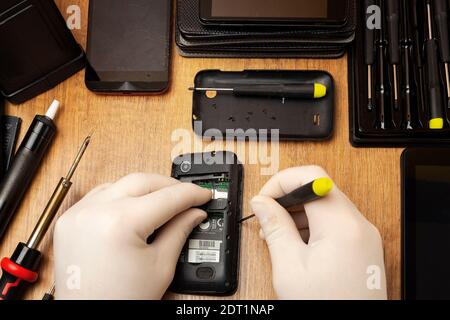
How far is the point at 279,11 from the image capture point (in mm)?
728

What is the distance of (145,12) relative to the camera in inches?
31.0

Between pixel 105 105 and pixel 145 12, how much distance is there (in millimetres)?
153

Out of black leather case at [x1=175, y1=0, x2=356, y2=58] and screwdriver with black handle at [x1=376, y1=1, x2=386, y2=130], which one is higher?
black leather case at [x1=175, y1=0, x2=356, y2=58]

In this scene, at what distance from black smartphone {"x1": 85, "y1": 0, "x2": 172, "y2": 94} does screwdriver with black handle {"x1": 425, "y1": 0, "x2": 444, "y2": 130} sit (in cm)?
38

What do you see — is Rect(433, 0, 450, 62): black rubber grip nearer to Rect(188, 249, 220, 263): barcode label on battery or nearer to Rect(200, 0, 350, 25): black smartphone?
Rect(200, 0, 350, 25): black smartphone

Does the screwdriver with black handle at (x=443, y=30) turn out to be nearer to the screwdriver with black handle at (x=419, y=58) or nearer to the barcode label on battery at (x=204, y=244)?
the screwdriver with black handle at (x=419, y=58)

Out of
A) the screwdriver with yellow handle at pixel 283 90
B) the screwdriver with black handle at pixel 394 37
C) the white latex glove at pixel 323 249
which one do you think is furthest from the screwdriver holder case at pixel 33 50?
the screwdriver with black handle at pixel 394 37

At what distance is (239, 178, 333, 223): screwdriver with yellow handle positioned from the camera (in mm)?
615

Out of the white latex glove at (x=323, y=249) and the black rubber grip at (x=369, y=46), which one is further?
the black rubber grip at (x=369, y=46)

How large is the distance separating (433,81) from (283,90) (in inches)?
8.3

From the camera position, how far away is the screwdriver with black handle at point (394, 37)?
2.44ft

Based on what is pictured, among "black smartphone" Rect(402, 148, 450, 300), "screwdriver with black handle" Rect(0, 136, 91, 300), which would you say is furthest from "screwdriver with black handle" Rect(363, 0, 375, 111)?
"screwdriver with black handle" Rect(0, 136, 91, 300)

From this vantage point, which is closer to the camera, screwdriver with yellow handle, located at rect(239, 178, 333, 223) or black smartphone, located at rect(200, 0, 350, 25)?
screwdriver with yellow handle, located at rect(239, 178, 333, 223)

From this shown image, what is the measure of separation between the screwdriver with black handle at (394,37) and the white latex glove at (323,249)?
0.59 feet
